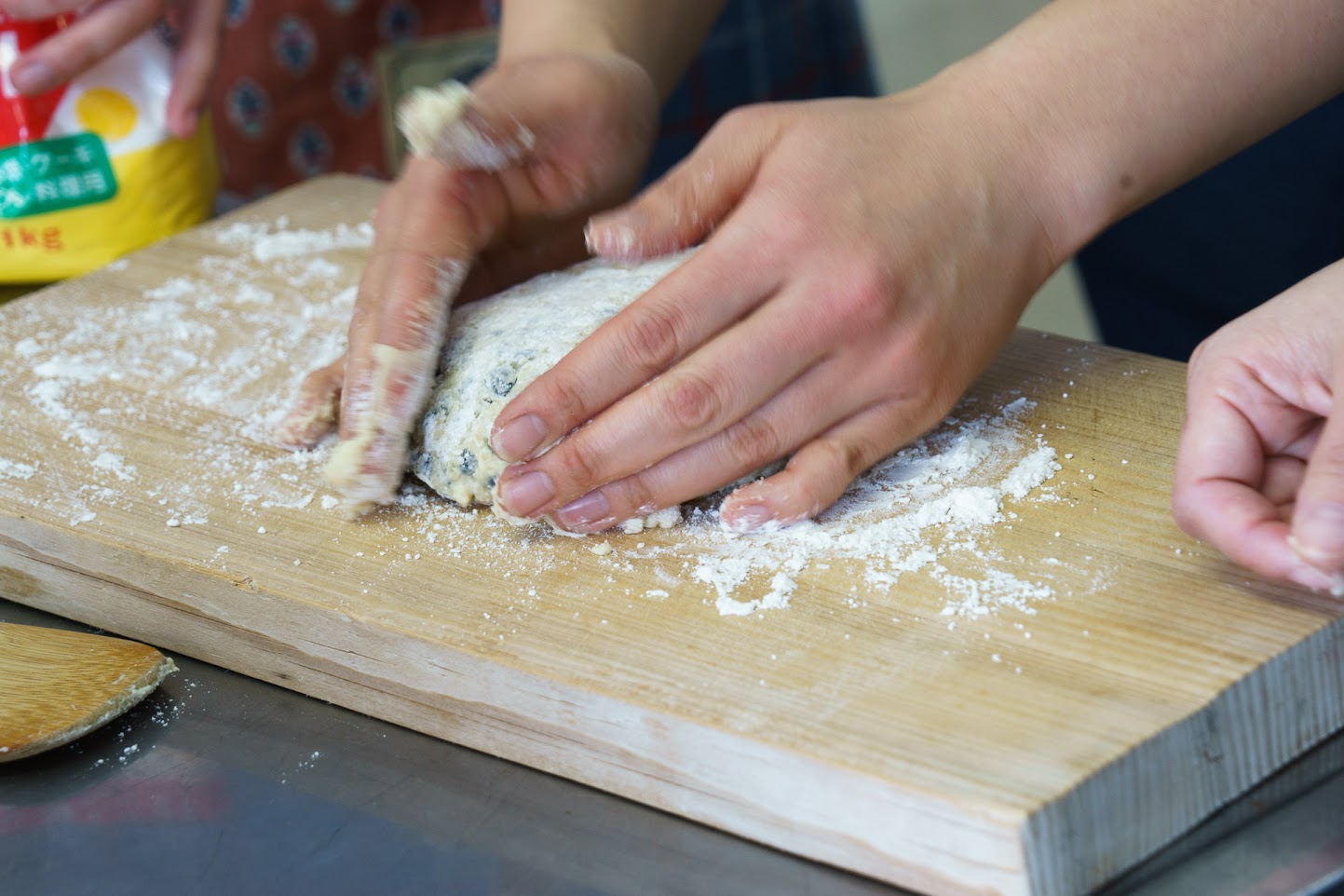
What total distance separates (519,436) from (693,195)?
0.23m

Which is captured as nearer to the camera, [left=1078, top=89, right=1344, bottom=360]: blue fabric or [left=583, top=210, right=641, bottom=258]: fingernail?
[left=583, top=210, right=641, bottom=258]: fingernail

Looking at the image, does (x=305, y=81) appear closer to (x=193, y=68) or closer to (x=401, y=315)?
(x=193, y=68)

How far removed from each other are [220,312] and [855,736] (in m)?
0.95

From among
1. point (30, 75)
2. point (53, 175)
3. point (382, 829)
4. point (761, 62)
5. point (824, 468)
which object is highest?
point (30, 75)

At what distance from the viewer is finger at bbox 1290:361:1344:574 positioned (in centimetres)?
73

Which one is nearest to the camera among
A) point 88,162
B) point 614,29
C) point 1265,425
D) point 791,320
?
point 1265,425

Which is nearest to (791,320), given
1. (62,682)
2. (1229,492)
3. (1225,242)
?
(1229,492)

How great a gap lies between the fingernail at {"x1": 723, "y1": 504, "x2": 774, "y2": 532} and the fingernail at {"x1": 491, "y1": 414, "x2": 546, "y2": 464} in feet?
0.51

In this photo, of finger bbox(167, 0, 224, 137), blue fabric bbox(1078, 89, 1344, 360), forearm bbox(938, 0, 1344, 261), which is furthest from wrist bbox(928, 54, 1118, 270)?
finger bbox(167, 0, 224, 137)

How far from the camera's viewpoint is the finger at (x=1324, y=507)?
0.73 meters

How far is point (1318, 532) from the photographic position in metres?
0.73

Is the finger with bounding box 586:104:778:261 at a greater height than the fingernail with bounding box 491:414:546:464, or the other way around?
the finger with bounding box 586:104:778:261

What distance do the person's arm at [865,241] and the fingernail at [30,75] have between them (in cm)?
79

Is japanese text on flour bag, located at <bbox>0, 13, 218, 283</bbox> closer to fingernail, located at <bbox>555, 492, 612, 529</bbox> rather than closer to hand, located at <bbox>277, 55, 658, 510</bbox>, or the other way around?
hand, located at <bbox>277, 55, 658, 510</bbox>
